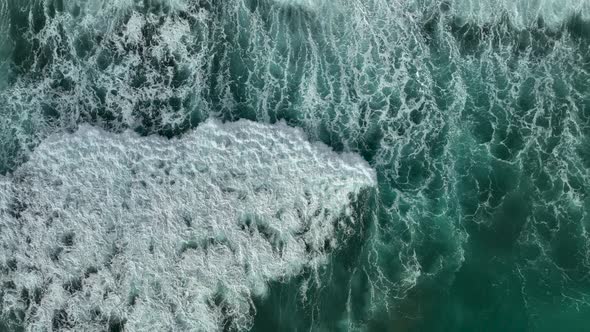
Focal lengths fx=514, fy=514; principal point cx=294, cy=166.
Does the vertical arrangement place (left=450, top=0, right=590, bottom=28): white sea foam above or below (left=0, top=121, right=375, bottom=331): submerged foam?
above

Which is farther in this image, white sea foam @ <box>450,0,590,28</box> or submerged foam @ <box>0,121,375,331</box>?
white sea foam @ <box>450,0,590,28</box>

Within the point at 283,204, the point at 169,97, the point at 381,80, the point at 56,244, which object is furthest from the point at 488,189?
the point at 56,244

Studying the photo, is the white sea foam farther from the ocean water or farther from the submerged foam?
the submerged foam

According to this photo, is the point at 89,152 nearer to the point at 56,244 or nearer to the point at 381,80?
the point at 56,244

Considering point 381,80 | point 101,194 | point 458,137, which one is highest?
point 381,80

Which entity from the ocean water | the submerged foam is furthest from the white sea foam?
the submerged foam

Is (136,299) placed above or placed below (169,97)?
below

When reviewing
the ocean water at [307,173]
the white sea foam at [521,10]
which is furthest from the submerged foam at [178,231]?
the white sea foam at [521,10]
